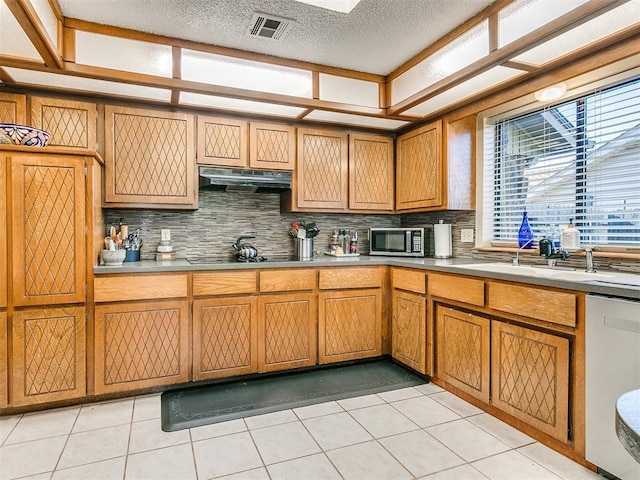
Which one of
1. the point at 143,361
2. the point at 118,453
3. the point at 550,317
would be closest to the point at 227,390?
the point at 143,361

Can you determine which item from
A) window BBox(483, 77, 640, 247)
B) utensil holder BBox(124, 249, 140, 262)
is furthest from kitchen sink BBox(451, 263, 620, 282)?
utensil holder BBox(124, 249, 140, 262)

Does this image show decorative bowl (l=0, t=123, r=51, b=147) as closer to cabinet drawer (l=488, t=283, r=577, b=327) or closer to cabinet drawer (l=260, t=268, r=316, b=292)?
cabinet drawer (l=260, t=268, r=316, b=292)

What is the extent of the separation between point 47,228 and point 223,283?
1.13 metres

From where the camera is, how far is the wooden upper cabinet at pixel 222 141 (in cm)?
303

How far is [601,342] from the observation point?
5.67 feet

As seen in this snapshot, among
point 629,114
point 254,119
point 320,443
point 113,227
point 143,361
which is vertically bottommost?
point 320,443

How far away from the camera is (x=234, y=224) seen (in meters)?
3.48

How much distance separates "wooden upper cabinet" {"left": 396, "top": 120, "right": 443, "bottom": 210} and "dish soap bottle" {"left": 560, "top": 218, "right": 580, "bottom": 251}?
0.95 m

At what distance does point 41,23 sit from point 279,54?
1.42m

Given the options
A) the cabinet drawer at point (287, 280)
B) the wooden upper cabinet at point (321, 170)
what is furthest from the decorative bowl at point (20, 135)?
the wooden upper cabinet at point (321, 170)

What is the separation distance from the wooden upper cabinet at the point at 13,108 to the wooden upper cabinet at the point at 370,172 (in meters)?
2.45

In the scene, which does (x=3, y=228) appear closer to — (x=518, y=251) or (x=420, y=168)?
(x=420, y=168)

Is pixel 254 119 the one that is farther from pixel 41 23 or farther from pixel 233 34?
pixel 41 23

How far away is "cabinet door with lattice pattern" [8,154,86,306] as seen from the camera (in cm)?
231
